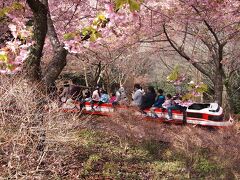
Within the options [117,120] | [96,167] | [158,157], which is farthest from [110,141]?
[96,167]

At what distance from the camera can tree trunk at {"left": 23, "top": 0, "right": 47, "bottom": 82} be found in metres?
6.45

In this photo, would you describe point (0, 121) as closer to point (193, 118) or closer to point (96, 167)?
point (96, 167)

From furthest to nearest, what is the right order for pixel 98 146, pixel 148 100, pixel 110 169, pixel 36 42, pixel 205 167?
pixel 148 100, pixel 98 146, pixel 205 167, pixel 110 169, pixel 36 42

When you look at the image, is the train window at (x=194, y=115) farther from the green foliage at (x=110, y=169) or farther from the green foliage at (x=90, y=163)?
the green foliage at (x=110, y=169)

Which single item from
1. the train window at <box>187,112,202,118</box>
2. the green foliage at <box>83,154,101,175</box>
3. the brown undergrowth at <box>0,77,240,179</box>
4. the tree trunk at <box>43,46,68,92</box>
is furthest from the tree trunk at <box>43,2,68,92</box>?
the train window at <box>187,112,202,118</box>

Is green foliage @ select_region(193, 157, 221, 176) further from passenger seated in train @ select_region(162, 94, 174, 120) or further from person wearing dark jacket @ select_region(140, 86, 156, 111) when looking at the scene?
person wearing dark jacket @ select_region(140, 86, 156, 111)

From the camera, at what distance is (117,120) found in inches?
423

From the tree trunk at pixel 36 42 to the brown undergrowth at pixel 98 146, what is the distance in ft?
0.81

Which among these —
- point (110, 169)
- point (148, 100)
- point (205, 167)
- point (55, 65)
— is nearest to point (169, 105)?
point (148, 100)

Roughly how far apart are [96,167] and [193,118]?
566 centimetres

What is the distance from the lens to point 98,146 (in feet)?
32.3

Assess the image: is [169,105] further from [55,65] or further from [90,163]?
[55,65]

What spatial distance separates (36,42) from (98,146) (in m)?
4.05

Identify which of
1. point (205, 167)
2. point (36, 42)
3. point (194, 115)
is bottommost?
point (205, 167)
